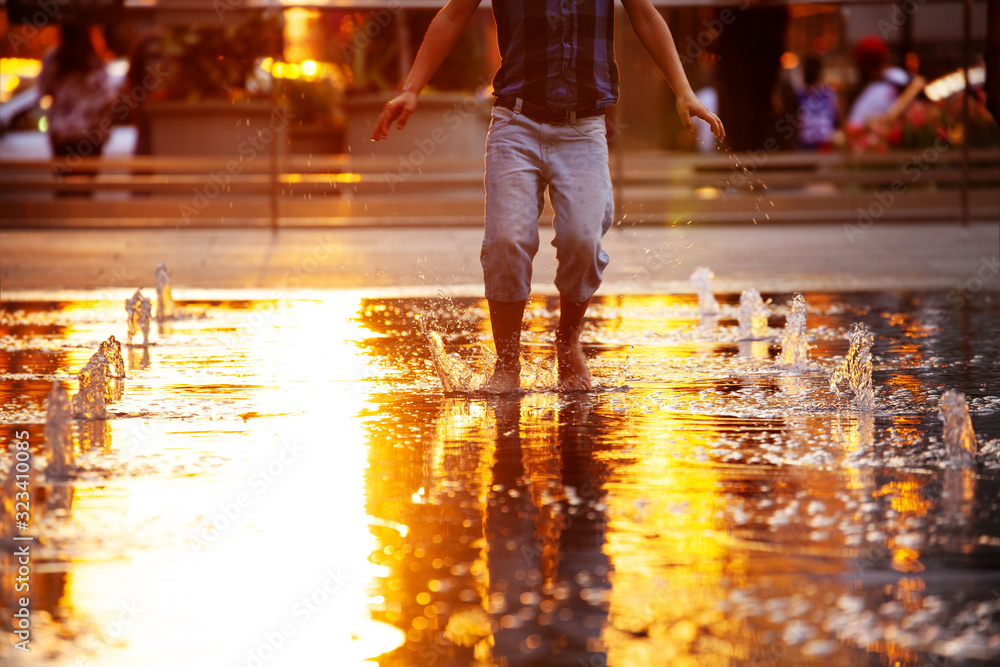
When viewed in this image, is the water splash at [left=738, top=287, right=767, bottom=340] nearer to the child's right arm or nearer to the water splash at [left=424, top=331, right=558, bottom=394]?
the water splash at [left=424, top=331, right=558, bottom=394]

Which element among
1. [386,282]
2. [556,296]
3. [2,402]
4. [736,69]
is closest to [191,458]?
[2,402]

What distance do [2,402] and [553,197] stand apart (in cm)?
213

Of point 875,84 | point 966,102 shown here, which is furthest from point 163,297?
point 875,84

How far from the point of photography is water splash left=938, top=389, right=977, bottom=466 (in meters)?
4.55

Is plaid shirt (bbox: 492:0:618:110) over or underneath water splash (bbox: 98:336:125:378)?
over

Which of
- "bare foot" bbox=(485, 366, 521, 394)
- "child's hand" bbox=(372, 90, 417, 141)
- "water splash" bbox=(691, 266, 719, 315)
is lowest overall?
"bare foot" bbox=(485, 366, 521, 394)

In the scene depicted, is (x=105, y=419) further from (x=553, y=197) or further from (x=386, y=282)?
(x=386, y=282)

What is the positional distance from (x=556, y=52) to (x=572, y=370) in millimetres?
1201

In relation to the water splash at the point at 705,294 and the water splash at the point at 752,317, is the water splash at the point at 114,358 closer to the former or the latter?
the water splash at the point at 752,317

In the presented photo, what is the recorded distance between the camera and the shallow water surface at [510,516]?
3.02 meters

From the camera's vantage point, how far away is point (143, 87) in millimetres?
15914
